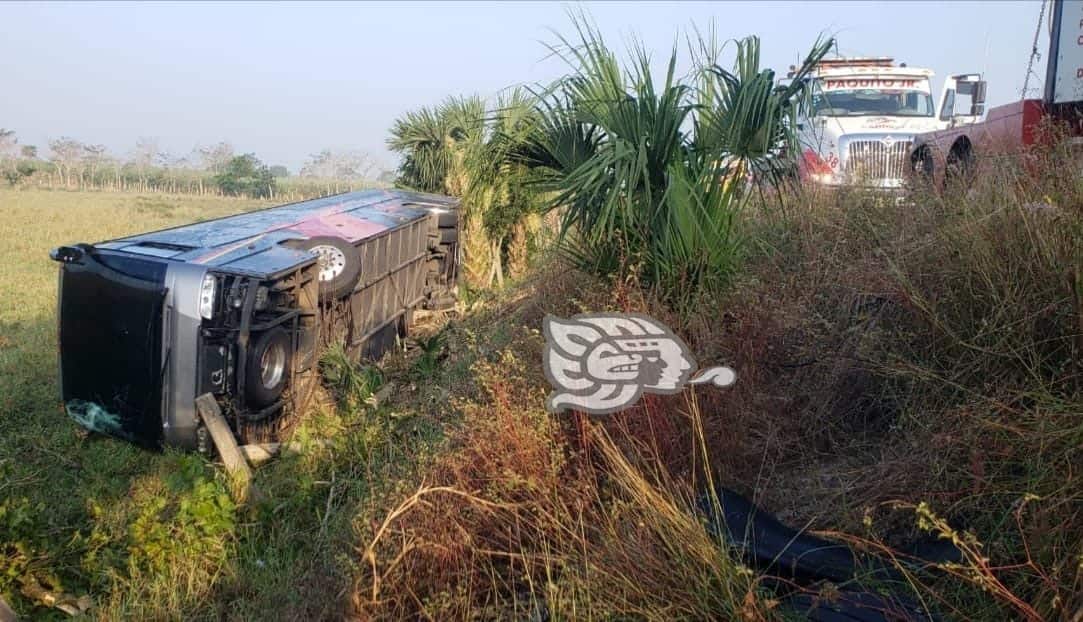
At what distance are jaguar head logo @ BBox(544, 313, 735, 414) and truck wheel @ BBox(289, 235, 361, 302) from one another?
15.6 ft

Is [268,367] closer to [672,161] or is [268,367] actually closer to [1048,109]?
[672,161]

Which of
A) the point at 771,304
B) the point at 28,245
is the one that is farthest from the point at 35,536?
the point at 28,245

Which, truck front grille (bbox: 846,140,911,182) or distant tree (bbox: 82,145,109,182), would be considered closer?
truck front grille (bbox: 846,140,911,182)

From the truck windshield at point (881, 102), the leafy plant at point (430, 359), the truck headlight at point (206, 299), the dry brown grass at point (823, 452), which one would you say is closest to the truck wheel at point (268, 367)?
the truck headlight at point (206, 299)

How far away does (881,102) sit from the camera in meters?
12.8

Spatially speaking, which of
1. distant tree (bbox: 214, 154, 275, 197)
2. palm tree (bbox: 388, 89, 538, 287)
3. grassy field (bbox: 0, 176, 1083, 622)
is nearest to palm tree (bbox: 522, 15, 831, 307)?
grassy field (bbox: 0, 176, 1083, 622)

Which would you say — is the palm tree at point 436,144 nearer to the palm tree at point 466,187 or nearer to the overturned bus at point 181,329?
the palm tree at point 466,187

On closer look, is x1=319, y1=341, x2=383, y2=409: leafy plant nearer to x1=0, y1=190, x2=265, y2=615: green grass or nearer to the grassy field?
the grassy field

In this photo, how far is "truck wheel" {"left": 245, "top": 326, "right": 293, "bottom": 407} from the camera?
20.7 feet

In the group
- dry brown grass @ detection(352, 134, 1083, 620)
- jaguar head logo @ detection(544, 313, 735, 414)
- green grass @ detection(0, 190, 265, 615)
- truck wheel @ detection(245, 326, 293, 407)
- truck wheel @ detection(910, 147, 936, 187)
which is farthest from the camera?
truck wheel @ detection(910, 147, 936, 187)

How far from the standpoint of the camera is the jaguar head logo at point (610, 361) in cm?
321

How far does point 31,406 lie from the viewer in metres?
7.99

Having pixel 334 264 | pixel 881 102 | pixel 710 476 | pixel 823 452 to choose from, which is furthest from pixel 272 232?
pixel 881 102

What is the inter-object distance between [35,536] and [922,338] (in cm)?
483
